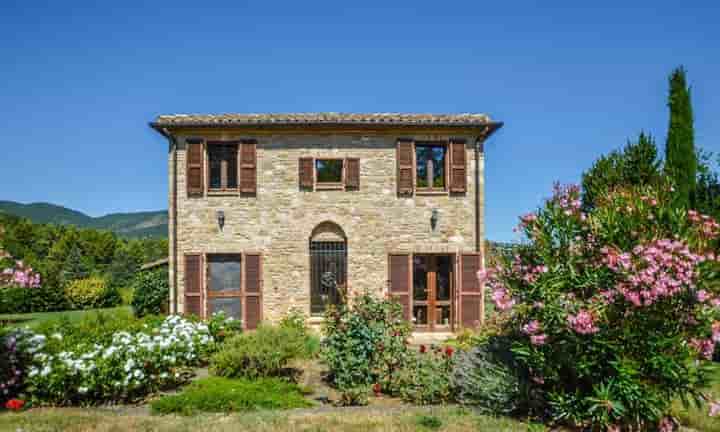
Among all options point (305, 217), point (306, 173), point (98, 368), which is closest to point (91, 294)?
point (305, 217)

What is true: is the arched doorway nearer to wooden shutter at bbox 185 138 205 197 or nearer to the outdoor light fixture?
the outdoor light fixture

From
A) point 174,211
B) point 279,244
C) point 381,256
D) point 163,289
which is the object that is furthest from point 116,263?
point 381,256

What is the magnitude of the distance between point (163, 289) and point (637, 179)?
12.9 metres

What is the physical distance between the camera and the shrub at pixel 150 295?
12.3m

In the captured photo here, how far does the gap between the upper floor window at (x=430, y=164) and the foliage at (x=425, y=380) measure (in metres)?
5.86

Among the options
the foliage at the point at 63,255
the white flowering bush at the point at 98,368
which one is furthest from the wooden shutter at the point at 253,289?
the foliage at the point at 63,255

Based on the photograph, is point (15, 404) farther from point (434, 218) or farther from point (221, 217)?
point (434, 218)

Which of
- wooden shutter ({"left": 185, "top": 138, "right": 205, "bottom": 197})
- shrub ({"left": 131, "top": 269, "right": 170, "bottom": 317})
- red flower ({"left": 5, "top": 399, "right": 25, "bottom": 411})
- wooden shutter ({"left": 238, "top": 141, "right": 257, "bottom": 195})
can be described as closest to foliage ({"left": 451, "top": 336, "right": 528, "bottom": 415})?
red flower ({"left": 5, "top": 399, "right": 25, "bottom": 411})

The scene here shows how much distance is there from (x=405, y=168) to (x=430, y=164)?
2.70 ft

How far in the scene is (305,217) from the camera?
11.2 metres

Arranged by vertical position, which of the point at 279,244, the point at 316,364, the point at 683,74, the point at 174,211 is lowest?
the point at 316,364

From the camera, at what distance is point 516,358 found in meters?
5.60

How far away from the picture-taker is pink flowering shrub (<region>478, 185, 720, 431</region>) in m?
4.72

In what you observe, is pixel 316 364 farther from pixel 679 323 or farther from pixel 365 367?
pixel 679 323
